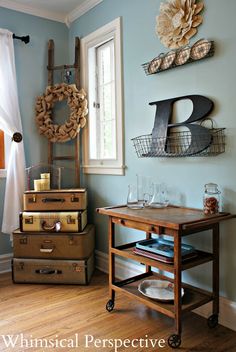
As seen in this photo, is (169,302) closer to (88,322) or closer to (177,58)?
(88,322)

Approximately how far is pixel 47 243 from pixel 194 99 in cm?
167

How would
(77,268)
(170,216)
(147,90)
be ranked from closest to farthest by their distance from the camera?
(170,216), (147,90), (77,268)

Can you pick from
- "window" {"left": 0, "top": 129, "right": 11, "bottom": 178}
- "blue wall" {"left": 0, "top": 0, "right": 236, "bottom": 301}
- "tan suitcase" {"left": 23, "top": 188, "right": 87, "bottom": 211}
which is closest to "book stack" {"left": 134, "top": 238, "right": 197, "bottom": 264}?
"blue wall" {"left": 0, "top": 0, "right": 236, "bottom": 301}

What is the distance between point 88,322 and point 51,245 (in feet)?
2.69

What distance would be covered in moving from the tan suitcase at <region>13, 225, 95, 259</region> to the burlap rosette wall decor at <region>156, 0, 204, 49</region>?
1667mm

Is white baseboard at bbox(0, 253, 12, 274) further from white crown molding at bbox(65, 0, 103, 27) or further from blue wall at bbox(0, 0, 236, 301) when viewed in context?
white crown molding at bbox(65, 0, 103, 27)

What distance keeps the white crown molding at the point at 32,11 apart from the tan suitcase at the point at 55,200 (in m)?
1.80

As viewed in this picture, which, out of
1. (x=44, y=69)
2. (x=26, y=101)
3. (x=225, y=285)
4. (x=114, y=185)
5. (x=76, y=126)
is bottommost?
(x=225, y=285)

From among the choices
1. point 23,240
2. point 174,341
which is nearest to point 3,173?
point 23,240

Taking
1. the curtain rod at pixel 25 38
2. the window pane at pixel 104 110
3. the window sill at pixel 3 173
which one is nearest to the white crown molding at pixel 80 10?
the window pane at pixel 104 110

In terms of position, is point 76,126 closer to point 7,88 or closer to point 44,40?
point 7,88

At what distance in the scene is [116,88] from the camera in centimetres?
272

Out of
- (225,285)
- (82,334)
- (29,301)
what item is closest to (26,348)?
(82,334)

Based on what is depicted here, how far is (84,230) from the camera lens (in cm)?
277
